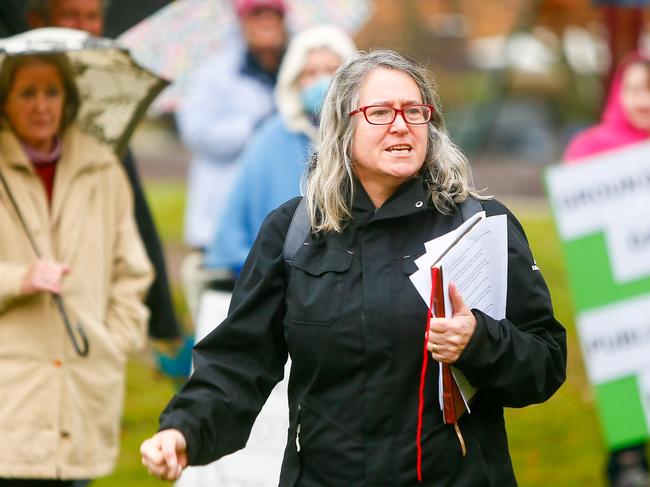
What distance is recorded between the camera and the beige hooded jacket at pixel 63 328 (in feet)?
18.0

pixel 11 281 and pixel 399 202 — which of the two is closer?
pixel 399 202

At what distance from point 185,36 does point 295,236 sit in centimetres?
439

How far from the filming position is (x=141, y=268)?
602 cm

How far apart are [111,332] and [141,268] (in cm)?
31

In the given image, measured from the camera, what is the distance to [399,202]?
3963mm

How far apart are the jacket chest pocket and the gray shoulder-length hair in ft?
0.25

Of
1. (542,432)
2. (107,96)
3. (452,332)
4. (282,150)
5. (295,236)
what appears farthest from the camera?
(542,432)

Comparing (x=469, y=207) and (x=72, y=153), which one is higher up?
(x=72, y=153)

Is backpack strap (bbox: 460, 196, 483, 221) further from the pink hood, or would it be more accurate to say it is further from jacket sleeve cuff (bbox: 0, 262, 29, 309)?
the pink hood

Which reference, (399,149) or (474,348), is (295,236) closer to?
(399,149)

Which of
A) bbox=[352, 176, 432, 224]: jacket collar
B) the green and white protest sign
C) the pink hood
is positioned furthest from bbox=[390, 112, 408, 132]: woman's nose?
the pink hood

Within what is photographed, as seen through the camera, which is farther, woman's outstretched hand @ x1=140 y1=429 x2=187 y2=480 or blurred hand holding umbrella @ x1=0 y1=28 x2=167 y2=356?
blurred hand holding umbrella @ x1=0 y1=28 x2=167 y2=356

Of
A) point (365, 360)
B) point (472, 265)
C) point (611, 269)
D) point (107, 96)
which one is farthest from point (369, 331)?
point (611, 269)

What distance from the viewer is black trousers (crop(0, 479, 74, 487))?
5520 mm
